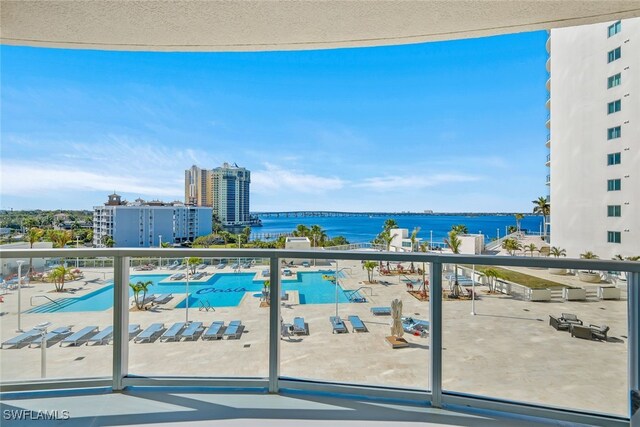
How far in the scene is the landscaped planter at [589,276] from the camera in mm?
1562

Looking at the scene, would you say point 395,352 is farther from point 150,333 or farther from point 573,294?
point 150,333

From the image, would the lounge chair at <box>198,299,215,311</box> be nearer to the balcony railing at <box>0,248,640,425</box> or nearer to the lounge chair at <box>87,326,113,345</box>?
the balcony railing at <box>0,248,640,425</box>

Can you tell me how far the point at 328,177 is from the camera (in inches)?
1196

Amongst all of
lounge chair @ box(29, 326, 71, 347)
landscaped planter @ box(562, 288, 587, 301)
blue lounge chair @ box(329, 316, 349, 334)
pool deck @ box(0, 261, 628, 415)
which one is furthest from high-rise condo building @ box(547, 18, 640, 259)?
lounge chair @ box(29, 326, 71, 347)

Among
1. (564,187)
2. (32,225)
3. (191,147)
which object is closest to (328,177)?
(191,147)

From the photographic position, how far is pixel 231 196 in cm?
977

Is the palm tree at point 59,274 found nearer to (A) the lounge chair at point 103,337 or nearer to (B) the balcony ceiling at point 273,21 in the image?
(A) the lounge chair at point 103,337

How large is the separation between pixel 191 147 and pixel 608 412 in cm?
2185

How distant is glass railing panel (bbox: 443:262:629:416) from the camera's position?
1650mm

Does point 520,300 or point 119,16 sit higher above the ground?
point 119,16

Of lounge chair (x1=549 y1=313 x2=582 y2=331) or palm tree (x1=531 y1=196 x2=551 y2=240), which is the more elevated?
palm tree (x1=531 y1=196 x2=551 y2=240)

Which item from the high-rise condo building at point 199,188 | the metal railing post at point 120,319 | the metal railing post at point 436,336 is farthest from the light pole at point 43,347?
the high-rise condo building at point 199,188

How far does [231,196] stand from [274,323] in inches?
331

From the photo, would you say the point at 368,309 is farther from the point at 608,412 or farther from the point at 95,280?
the point at 95,280
